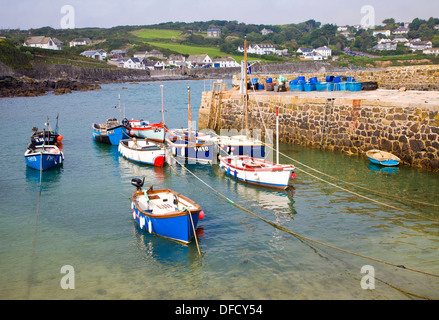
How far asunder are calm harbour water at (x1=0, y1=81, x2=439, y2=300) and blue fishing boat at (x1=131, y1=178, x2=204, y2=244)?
40 centimetres

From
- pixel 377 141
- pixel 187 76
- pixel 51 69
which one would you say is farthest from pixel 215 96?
pixel 187 76

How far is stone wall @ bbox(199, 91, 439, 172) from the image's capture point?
20359 millimetres

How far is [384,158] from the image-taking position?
837 inches

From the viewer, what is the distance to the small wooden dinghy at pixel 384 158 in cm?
2107

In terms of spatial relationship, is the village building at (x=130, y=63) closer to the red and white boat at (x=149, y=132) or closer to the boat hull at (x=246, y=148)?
the red and white boat at (x=149, y=132)

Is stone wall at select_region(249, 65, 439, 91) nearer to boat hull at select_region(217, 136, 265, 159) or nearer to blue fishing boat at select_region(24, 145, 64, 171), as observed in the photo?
boat hull at select_region(217, 136, 265, 159)

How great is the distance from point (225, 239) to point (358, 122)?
13845mm

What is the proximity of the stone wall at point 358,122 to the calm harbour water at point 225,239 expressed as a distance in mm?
1215

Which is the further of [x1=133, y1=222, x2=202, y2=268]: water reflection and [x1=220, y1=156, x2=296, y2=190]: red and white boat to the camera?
[x1=220, y1=156, x2=296, y2=190]: red and white boat

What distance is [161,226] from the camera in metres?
13.6

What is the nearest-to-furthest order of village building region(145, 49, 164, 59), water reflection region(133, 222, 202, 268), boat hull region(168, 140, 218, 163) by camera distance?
water reflection region(133, 222, 202, 268)
boat hull region(168, 140, 218, 163)
village building region(145, 49, 164, 59)

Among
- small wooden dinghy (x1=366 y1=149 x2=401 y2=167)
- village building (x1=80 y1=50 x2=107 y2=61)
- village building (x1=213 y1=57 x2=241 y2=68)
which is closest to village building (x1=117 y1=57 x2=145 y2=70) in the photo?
village building (x1=80 y1=50 x2=107 y2=61)

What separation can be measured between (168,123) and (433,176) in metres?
27.6
